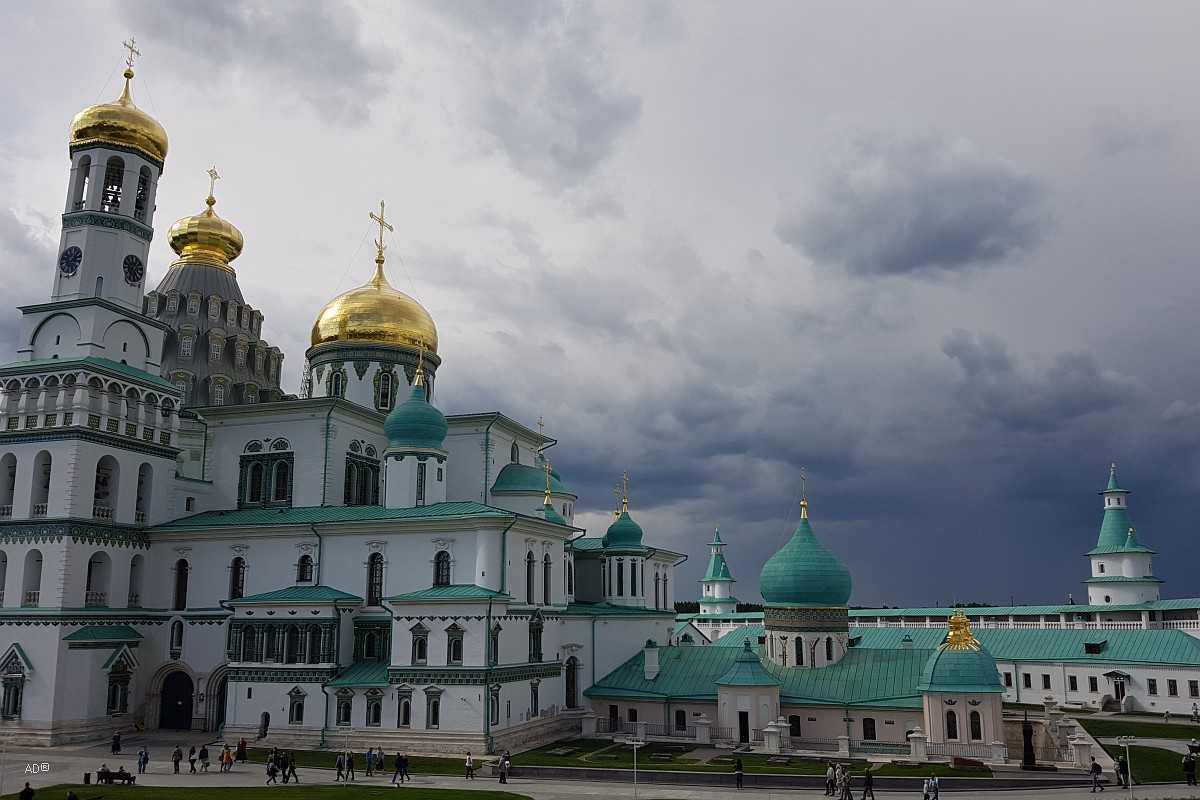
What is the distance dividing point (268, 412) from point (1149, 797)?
33.2 m

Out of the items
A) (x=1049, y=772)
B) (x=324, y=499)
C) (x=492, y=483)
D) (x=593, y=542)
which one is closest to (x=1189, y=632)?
(x=1049, y=772)

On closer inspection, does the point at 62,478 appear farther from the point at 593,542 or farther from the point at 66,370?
the point at 593,542

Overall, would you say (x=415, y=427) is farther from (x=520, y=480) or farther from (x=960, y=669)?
(x=960, y=669)

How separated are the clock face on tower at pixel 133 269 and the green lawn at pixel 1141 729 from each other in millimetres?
41420

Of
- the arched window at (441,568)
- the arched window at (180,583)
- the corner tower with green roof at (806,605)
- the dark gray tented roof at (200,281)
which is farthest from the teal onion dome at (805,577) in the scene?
the dark gray tented roof at (200,281)

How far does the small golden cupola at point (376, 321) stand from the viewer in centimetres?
4441

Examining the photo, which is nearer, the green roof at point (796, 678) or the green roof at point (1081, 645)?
the green roof at point (796, 678)

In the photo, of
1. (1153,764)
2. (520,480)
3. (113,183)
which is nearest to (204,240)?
(113,183)

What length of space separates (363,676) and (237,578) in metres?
7.73

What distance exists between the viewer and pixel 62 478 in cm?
3466

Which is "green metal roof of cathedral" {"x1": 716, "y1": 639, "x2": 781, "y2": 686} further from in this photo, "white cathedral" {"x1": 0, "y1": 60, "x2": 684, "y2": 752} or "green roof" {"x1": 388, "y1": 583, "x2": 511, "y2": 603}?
"green roof" {"x1": 388, "y1": 583, "x2": 511, "y2": 603}

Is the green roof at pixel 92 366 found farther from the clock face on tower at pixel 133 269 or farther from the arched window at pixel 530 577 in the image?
the arched window at pixel 530 577

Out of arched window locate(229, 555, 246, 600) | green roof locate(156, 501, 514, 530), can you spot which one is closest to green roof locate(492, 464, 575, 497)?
green roof locate(156, 501, 514, 530)

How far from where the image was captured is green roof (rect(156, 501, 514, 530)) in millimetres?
34094
